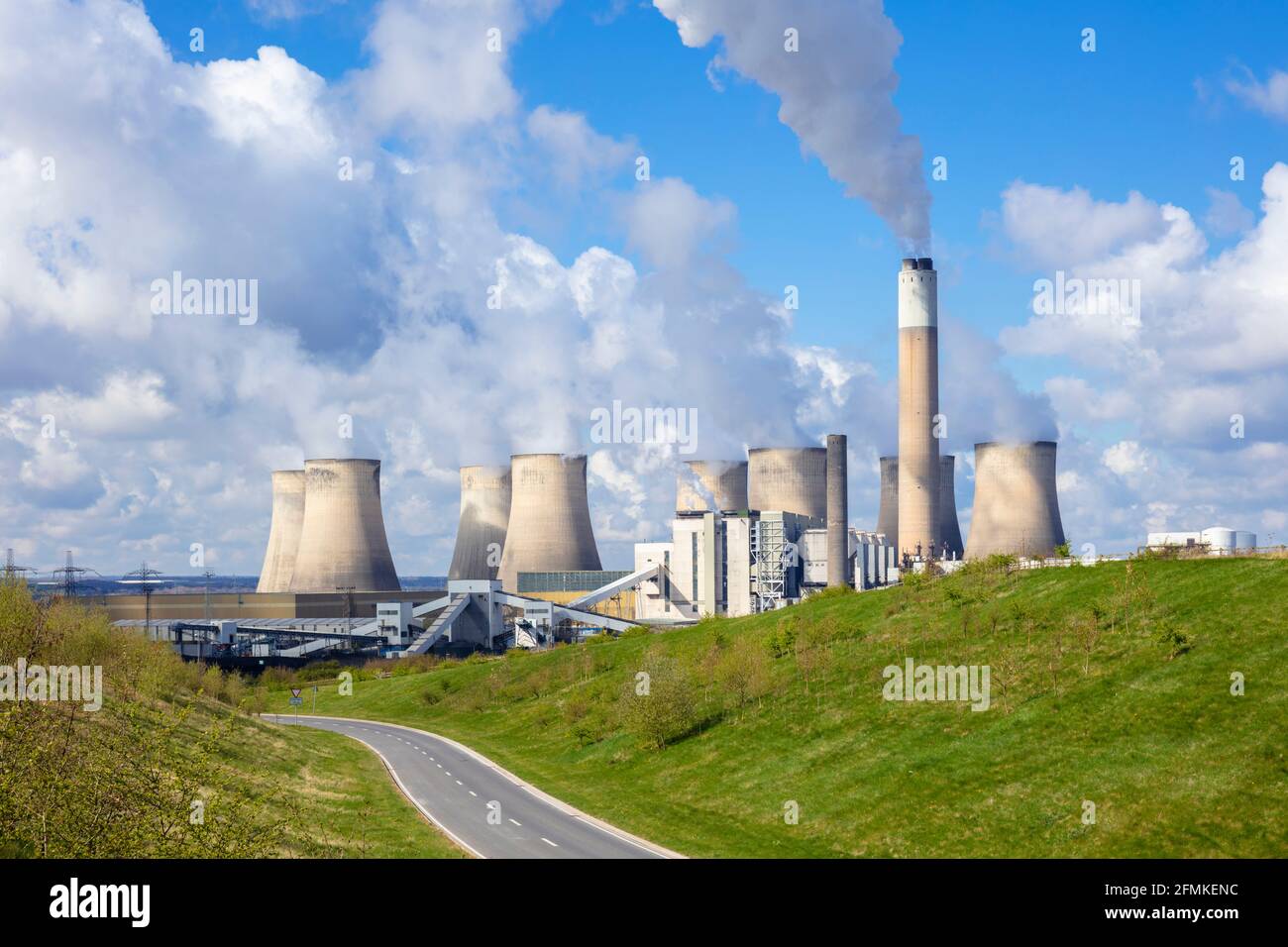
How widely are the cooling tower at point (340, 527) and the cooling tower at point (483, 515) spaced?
12.3 meters

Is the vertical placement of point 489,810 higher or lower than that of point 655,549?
lower

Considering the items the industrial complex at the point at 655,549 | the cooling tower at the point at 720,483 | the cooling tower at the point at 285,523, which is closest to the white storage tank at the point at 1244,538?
the industrial complex at the point at 655,549

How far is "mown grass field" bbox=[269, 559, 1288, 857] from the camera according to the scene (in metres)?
23.4

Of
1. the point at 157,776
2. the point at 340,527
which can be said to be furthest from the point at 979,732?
the point at 340,527

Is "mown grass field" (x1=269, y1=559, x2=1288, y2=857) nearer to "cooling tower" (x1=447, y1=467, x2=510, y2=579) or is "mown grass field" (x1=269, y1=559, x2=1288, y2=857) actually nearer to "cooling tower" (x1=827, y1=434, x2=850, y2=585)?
"cooling tower" (x1=827, y1=434, x2=850, y2=585)

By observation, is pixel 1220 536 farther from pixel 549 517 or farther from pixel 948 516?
pixel 549 517

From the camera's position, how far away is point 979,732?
29.3 m

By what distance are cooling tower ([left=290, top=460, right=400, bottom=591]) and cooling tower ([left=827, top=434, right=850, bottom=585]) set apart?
110ft

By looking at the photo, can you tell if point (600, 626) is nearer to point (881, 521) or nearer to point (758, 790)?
point (881, 521)

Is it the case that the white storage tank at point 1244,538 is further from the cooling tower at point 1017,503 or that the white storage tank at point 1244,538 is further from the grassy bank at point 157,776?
the grassy bank at point 157,776

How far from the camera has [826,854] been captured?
25.0 m

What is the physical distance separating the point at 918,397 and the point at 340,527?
42343 millimetres

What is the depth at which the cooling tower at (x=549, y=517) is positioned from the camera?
3573 inches
